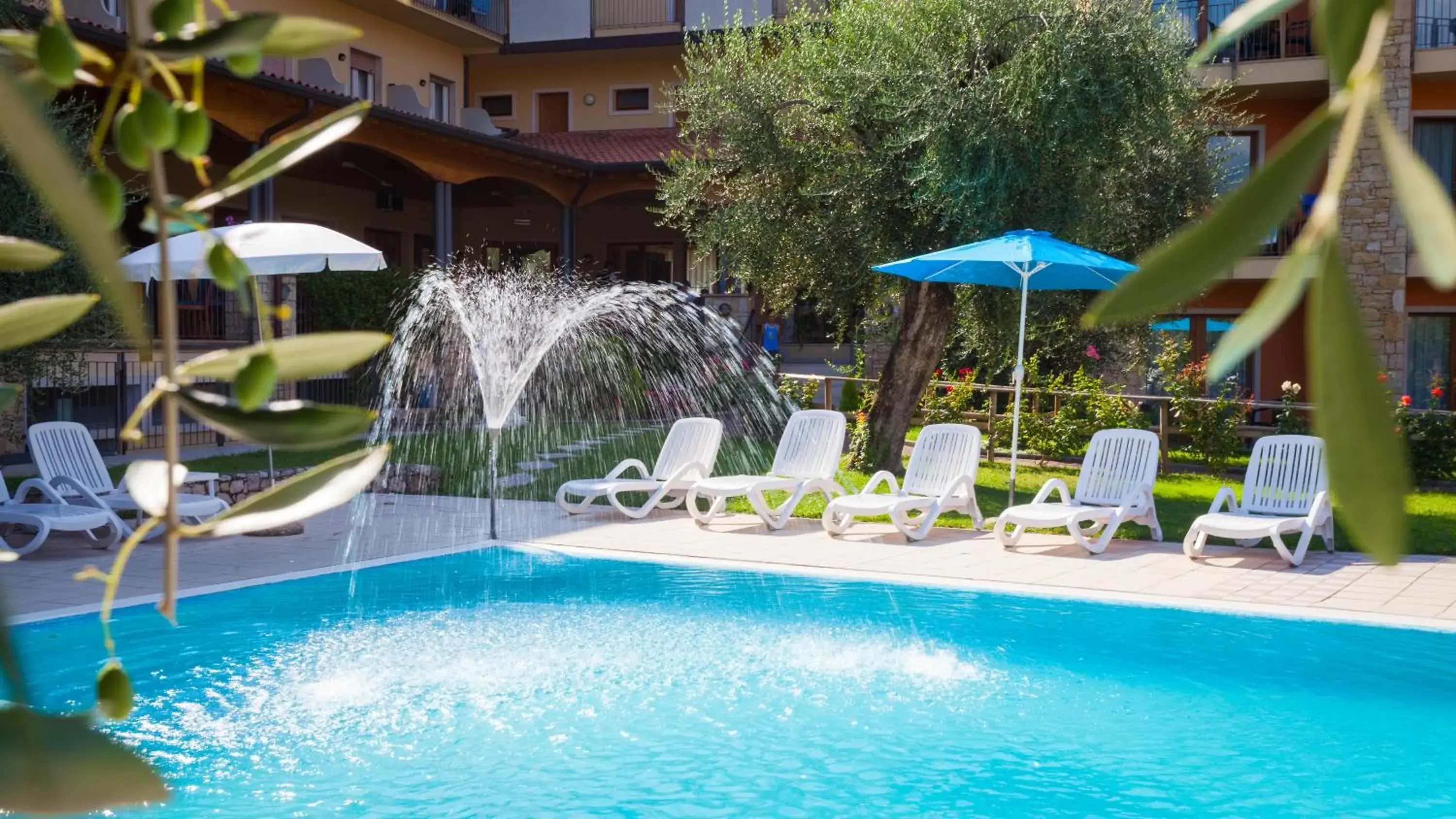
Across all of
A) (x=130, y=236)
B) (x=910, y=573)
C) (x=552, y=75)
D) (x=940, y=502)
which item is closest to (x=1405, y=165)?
(x=910, y=573)

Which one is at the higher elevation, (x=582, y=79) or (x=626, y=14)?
(x=626, y=14)

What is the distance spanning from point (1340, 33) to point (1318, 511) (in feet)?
38.1

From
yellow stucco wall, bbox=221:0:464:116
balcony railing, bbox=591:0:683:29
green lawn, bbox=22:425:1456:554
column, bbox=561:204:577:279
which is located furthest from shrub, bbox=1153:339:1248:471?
balcony railing, bbox=591:0:683:29

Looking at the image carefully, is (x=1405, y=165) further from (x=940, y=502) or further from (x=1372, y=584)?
(x=940, y=502)

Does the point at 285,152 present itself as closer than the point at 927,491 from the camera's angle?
Yes

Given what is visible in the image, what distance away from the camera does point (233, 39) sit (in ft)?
1.72

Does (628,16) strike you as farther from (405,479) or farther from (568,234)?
(405,479)

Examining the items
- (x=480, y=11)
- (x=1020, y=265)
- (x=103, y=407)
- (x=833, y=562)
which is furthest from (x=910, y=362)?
(x=480, y=11)

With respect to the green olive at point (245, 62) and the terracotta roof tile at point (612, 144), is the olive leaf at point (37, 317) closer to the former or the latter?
the green olive at point (245, 62)

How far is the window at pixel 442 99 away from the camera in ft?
94.2

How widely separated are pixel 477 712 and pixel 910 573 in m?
4.36

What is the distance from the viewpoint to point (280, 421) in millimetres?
554

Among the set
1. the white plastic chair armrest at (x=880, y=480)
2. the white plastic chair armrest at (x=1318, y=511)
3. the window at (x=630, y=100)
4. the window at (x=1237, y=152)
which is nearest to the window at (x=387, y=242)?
the window at (x=630, y=100)

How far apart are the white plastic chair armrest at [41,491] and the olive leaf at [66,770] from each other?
11.7 meters
